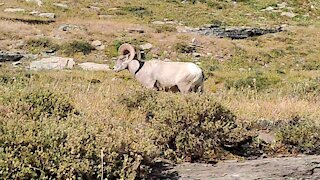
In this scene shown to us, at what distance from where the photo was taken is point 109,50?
32.6 metres

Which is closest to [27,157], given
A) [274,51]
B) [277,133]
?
[277,133]

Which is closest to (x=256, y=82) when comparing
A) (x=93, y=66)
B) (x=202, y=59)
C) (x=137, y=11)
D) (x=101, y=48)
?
(x=202, y=59)

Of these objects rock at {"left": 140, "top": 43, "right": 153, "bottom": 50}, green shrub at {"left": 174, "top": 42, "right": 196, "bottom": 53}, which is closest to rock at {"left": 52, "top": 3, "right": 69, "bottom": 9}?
rock at {"left": 140, "top": 43, "right": 153, "bottom": 50}

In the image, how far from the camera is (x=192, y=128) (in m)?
7.98

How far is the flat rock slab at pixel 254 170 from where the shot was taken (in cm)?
673

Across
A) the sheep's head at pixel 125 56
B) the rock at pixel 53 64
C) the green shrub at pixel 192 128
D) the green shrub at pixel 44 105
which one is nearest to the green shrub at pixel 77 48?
the rock at pixel 53 64

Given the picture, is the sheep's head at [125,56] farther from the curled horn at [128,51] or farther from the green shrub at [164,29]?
the green shrub at [164,29]

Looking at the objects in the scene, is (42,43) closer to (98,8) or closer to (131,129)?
(98,8)

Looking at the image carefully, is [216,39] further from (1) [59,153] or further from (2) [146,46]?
(1) [59,153]

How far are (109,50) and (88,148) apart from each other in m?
26.7

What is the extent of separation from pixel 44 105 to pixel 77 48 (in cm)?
2402

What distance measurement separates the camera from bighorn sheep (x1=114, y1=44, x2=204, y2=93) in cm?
1384

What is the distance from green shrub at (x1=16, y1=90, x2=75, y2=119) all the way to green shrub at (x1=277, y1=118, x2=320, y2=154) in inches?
138

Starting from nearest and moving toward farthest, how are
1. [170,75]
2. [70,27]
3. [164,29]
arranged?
[170,75]
[70,27]
[164,29]
